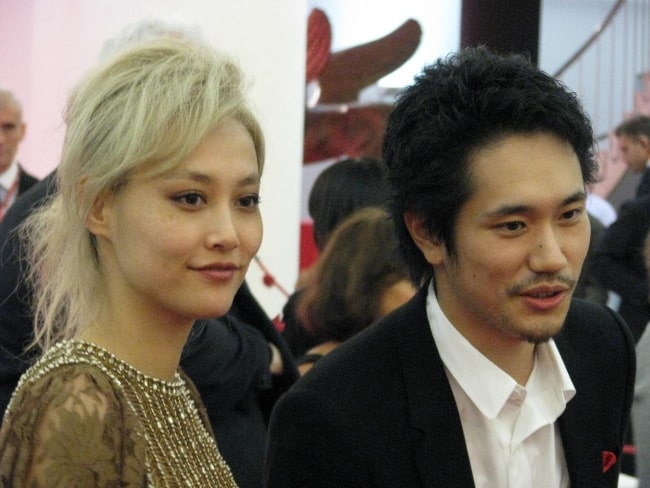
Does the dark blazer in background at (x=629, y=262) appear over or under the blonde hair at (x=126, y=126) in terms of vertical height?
under

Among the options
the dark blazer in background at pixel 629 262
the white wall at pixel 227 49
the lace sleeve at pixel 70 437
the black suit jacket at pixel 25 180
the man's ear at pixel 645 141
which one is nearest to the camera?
the lace sleeve at pixel 70 437

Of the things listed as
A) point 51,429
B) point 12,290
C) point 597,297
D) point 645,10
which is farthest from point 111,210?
point 645,10

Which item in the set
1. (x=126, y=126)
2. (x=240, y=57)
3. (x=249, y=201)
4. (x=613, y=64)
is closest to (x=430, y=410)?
(x=249, y=201)

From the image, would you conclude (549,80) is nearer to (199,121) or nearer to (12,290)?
(199,121)

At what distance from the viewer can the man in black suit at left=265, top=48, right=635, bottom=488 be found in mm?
1746

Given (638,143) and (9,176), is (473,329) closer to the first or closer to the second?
(9,176)

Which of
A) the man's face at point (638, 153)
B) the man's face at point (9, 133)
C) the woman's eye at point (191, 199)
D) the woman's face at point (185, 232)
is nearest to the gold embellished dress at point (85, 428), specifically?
the woman's face at point (185, 232)

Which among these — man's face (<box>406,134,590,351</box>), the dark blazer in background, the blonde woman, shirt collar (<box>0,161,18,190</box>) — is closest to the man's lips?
man's face (<box>406,134,590,351</box>)

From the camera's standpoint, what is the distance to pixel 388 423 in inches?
70.1

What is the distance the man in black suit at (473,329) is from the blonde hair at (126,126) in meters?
0.38

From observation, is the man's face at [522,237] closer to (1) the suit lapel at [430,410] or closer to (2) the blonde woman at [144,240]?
(1) the suit lapel at [430,410]

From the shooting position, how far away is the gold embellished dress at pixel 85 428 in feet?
4.41

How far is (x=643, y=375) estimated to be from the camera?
222 cm

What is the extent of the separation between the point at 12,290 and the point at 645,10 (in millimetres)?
11038
